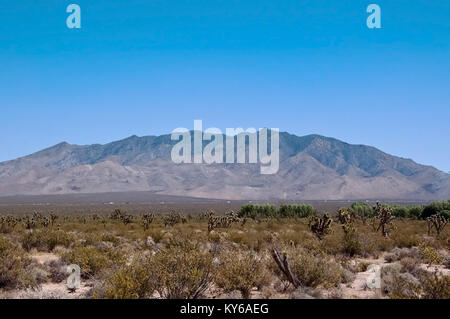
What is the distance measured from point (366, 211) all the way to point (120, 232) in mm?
51787

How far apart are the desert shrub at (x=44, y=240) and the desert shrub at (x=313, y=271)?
628 inches

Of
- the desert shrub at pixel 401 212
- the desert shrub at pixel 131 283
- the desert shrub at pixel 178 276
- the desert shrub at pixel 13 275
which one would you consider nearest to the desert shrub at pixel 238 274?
the desert shrub at pixel 178 276

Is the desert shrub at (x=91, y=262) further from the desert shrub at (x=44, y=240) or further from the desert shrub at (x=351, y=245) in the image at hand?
the desert shrub at (x=351, y=245)

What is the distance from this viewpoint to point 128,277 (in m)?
11.5

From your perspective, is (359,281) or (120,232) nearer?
(359,281)

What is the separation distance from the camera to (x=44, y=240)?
26188 mm

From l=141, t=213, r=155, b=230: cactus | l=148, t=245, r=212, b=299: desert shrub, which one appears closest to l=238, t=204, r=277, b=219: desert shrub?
l=141, t=213, r=155, b=230: cactus

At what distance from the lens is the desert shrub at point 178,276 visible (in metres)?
12.3

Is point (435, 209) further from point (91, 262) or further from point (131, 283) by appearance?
point (131, 283)
